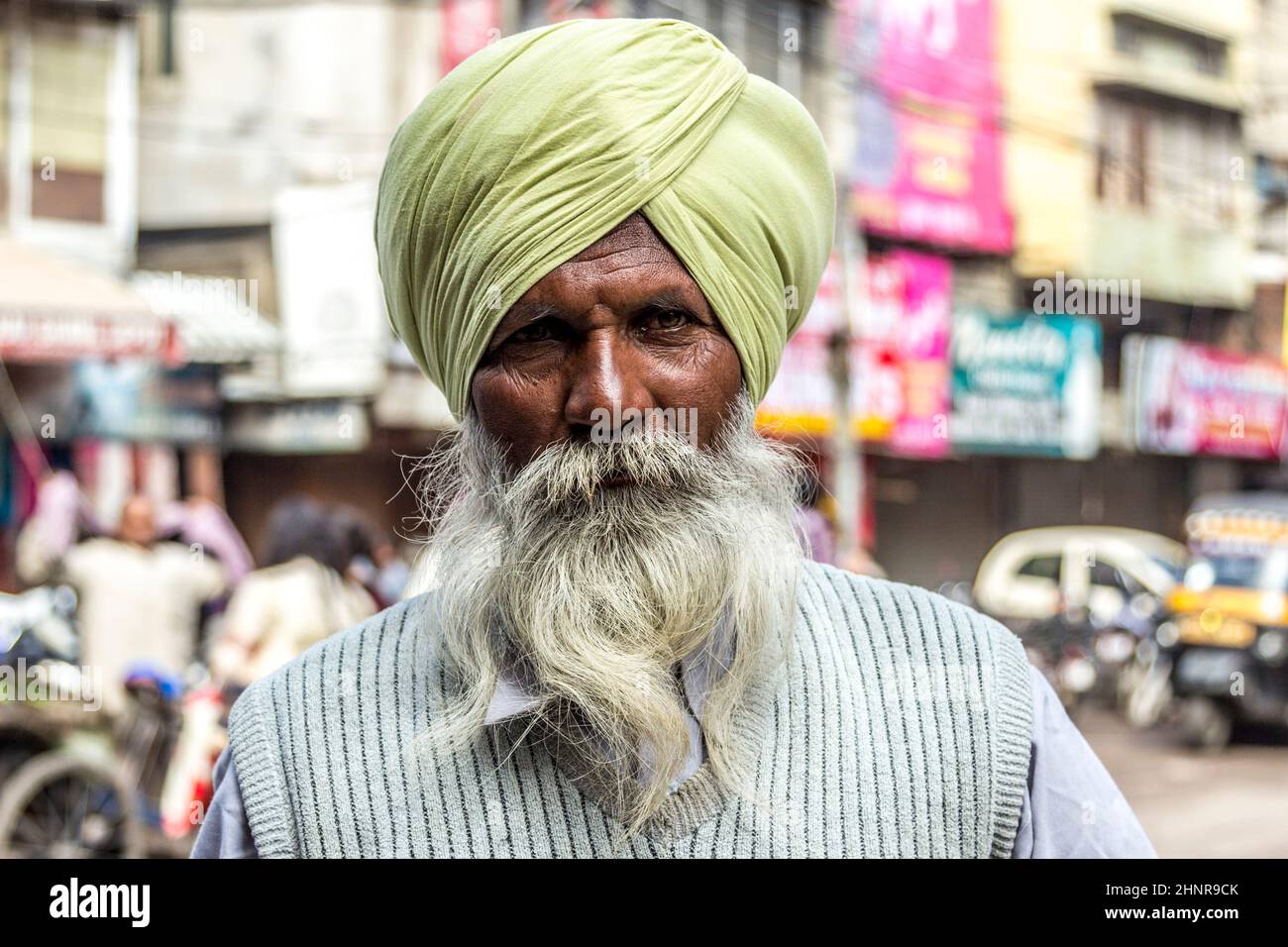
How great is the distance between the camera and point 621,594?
1.59 meters

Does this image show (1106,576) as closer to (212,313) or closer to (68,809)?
(212,313)

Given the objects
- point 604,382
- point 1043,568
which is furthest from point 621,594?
point 1043,568

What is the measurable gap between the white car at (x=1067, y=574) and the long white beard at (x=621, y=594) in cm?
934

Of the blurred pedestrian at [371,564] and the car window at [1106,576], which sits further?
the car window at [1106,576]

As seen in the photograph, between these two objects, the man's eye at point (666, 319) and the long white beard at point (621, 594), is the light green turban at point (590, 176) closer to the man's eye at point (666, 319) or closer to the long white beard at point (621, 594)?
the man's eye at point (666, 319)

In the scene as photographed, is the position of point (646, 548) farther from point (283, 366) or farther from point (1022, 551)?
point (1022, 551)

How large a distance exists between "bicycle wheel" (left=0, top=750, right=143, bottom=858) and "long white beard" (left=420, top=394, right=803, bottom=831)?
4397 millimetres

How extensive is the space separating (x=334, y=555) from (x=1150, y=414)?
9.29 meters

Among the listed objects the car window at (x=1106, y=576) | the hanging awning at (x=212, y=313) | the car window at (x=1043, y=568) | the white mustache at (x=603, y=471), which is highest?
the white mustache at (x=603, y=471)

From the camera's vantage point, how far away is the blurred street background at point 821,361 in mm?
6594

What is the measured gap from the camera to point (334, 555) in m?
6.11

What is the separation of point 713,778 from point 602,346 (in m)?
0.49

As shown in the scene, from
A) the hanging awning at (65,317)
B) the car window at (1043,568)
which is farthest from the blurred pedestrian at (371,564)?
the car window at (1043,568)

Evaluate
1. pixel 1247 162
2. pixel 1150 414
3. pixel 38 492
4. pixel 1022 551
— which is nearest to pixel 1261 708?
pixel 1022 551
